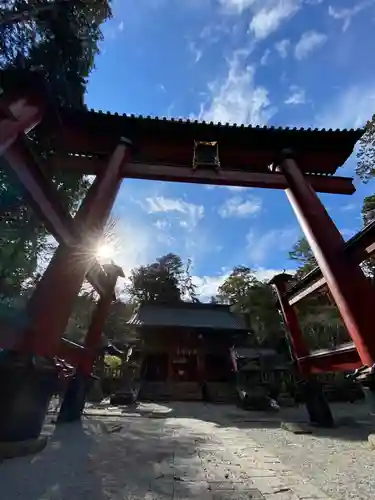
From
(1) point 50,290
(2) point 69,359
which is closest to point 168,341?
(2) point 69,359

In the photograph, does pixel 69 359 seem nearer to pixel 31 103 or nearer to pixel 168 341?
pixel 31 103

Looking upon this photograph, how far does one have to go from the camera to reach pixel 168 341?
739 inches

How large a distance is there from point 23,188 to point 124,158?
92.6 inches

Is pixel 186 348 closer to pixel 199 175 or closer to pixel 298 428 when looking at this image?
pixel 298 428

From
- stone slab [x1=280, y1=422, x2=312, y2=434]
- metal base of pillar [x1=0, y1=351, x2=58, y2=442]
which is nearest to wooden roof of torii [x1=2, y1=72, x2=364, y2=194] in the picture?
metal base of pillar [x1=0, y1=351, x2=58, y2=442]

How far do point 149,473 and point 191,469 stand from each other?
0.44m

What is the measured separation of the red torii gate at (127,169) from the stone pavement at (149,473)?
727mm

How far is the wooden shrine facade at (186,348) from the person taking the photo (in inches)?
714

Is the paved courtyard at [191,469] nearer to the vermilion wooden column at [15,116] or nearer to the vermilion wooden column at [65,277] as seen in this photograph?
the vermilion wooden column at [65,277]

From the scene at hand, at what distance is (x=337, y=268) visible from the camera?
457 centimetres

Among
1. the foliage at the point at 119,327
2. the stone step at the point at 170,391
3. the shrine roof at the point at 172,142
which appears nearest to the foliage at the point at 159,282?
the foliage at the point at 119,327

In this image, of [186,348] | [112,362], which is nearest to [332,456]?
[186,348]

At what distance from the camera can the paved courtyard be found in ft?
8.34

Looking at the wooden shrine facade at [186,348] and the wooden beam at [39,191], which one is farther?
the wooden shrine facade at [186,348]
